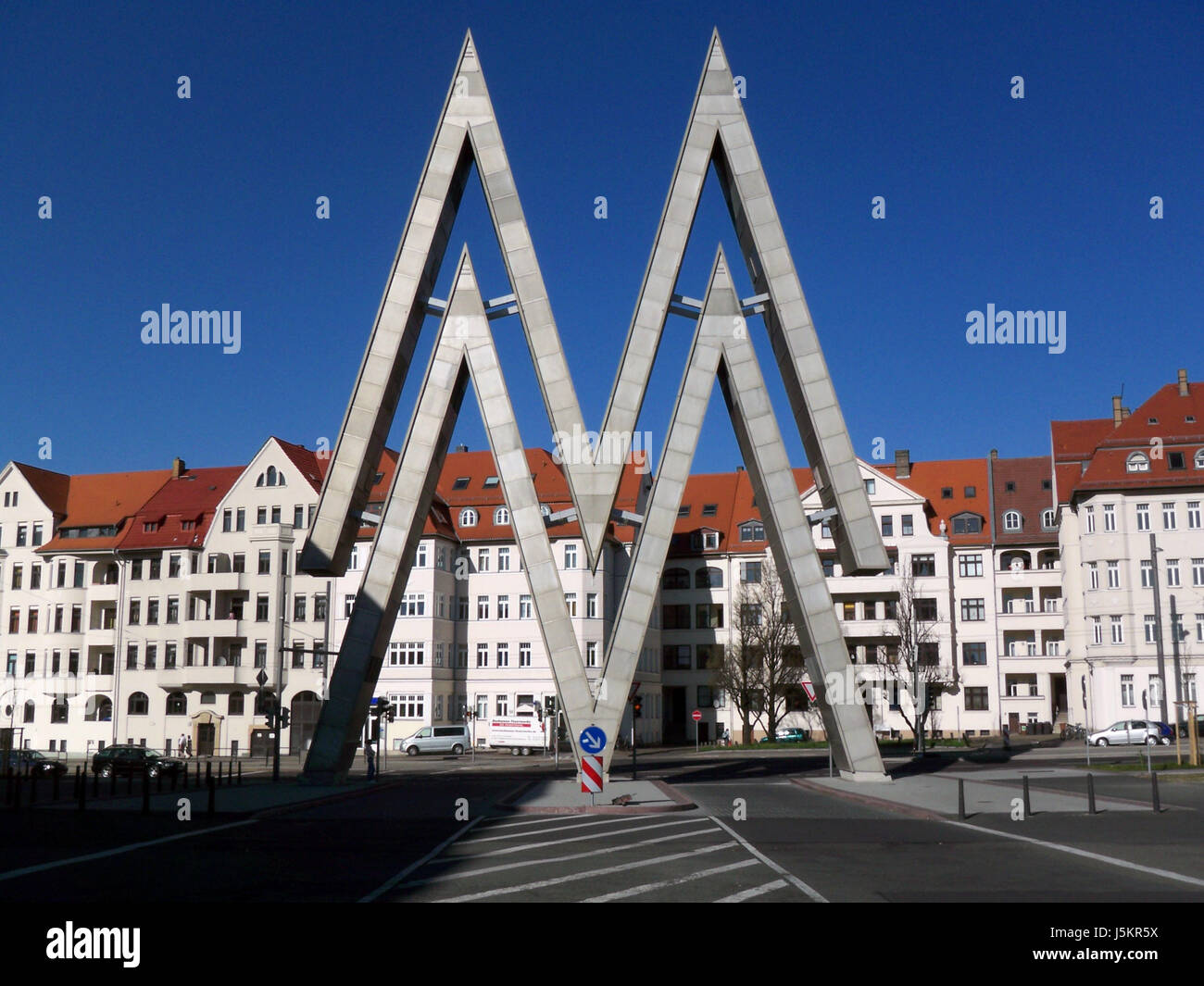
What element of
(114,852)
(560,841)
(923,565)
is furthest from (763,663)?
(114,852)

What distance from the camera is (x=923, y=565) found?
74.9 metres

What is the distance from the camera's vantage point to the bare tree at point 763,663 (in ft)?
225

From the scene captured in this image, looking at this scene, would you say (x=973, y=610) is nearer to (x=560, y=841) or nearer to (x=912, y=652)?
(x=912, y=652)

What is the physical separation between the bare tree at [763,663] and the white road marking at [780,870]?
48460 millimetres

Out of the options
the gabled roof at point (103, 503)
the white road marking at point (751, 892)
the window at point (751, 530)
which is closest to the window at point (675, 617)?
the window at point (751, 530)

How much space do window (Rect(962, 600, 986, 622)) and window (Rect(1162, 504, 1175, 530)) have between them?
1267 centimetres

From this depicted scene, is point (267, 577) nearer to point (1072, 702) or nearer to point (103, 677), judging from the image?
point (103, 677)

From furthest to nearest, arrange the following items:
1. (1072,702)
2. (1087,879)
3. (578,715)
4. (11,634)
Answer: (11,634)
(1072,702)
(578,715)
(1087,879)

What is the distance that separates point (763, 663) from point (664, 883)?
57.5 meters

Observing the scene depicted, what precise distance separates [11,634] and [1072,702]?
219 feet

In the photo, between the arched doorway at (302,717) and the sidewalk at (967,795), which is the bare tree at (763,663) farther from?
the sidewalk at (967,795)
